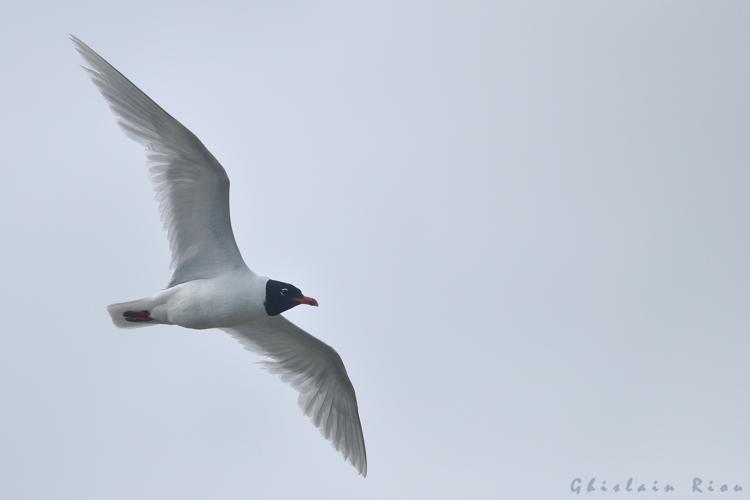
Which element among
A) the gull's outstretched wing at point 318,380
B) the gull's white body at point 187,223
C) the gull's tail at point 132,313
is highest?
the gull's white body at point 187,223

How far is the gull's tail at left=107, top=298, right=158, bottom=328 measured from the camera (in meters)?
16.1

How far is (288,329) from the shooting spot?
A: 17.7 meters

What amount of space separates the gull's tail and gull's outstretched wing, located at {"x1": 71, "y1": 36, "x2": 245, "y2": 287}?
0.56 meters

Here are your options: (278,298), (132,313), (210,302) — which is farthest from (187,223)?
(278,298)

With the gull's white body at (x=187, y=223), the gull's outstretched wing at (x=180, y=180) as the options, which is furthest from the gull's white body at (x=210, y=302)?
the gull's outstretched wing at (x=180, y=180)

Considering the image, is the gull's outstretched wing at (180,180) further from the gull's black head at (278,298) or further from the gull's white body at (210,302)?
the gull's black head at (278,298)

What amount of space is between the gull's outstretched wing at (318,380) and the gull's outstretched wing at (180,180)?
5.70ft

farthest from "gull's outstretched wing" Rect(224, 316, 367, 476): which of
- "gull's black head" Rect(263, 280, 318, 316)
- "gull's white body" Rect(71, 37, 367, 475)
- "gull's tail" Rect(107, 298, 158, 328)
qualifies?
"gull's tail" Rect(107, 298, 158, 328)

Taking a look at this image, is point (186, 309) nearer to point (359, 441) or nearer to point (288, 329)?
point (288, 329)

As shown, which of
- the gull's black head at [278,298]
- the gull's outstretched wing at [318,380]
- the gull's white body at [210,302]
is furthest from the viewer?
the gull's outstretched wing at [318,380]

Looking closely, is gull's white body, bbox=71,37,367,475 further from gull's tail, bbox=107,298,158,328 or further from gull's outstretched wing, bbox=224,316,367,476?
gull's outstretched wing, bbox=224,316,367,476

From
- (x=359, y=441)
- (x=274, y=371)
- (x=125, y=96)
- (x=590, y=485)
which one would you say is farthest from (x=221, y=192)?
(x=590, y=485)

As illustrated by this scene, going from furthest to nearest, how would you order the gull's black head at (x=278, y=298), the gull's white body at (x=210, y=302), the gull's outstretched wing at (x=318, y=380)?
1. the gull's outstretched wing at (x=318, y=380)
2. the gull's black head at (x=278, y=298)
3. the gull's white body at (x=210, y=302)

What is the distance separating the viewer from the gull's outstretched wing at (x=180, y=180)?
15.9 m
